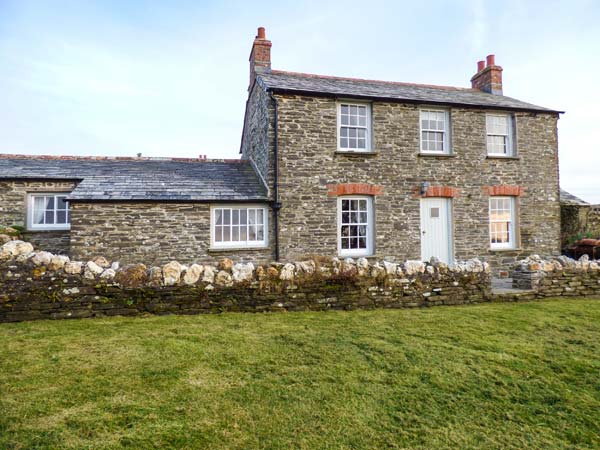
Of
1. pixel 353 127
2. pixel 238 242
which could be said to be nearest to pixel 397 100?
pixel 353 127

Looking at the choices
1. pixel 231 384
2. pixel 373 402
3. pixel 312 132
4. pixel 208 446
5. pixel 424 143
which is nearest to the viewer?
pixel 208 446

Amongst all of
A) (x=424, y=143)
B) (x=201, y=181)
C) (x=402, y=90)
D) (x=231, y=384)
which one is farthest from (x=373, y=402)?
(x=402, y=90)

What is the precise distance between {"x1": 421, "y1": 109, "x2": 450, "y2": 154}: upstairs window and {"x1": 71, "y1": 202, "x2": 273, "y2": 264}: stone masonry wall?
7.04 m

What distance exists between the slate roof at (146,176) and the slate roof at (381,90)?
10.9ft

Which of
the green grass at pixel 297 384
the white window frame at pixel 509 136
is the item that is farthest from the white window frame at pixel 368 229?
the green grass at pixel 297 384

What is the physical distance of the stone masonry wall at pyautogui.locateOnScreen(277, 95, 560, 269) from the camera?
37.0 ft

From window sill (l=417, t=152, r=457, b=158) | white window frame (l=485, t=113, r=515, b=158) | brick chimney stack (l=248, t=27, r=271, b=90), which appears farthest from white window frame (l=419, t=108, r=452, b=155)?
brick chimney stack (l=248, t=27, r=271, b=90)

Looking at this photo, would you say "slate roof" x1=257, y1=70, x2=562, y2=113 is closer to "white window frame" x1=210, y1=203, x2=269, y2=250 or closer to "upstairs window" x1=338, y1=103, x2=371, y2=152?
"upstairs window" x1=338, y1=103, x2=371, y2=152

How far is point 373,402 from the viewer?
3270 mm

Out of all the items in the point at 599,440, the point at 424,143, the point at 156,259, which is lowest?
the point at 599,440

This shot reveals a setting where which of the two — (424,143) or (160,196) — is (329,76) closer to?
(424,143)

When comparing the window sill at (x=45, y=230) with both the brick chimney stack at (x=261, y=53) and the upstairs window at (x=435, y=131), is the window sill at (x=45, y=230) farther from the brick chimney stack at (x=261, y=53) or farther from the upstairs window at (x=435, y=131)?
the upstairs window at (x=435, y=131)

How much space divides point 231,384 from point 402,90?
12.7 m

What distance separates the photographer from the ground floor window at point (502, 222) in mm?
12914
